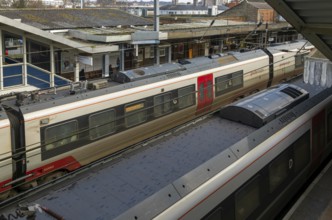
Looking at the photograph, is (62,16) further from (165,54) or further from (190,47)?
(190,47)

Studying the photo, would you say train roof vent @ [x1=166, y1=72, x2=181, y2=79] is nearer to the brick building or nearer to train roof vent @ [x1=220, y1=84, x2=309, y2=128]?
train roof vent @ [x1=220, y1=84, x2=309, y2=128]

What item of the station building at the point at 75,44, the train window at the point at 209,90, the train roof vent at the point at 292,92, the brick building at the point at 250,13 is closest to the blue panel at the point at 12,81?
the station building at the point at 75,44

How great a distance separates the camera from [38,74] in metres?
18.4

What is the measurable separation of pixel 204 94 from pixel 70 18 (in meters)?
14.3

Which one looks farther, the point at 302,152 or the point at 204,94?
the point at 204,94

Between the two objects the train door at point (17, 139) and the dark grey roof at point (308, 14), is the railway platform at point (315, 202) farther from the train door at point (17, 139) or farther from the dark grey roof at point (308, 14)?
the train door at point (17, 139)

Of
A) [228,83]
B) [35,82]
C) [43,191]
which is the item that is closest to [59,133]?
[43,191]

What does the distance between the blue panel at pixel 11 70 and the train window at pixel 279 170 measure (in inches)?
538

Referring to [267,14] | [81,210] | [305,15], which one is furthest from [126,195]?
[267,14]

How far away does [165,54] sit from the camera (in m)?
26.4

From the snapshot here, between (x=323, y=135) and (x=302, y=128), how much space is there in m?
1.90

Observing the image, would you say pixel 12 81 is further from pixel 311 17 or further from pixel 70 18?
pixel 311 17

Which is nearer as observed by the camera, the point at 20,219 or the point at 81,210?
the point at 20,219

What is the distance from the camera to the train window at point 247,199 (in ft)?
21.0
